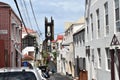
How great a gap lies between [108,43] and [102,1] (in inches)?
133

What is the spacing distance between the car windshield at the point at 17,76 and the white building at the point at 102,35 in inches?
480

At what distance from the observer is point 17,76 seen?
11.7 m

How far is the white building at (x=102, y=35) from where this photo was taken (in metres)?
24.1

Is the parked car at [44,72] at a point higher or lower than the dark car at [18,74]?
lower

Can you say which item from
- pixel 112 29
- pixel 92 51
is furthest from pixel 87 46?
pixel 112 29

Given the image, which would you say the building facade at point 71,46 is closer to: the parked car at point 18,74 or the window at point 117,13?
the window at point 117,13

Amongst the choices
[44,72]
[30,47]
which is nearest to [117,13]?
[44,72]

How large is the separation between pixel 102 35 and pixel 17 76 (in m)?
17.1

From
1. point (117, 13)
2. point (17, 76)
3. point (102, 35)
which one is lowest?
point (17, 76)

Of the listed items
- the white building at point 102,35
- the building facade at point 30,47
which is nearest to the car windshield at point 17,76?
the white building at point 102,35

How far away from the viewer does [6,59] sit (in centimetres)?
3084

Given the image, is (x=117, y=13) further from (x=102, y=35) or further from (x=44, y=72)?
(x=44, y=72)

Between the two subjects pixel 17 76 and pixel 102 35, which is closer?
pixel 17 76

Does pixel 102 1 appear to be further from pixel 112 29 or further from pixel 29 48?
pixel 29 48
